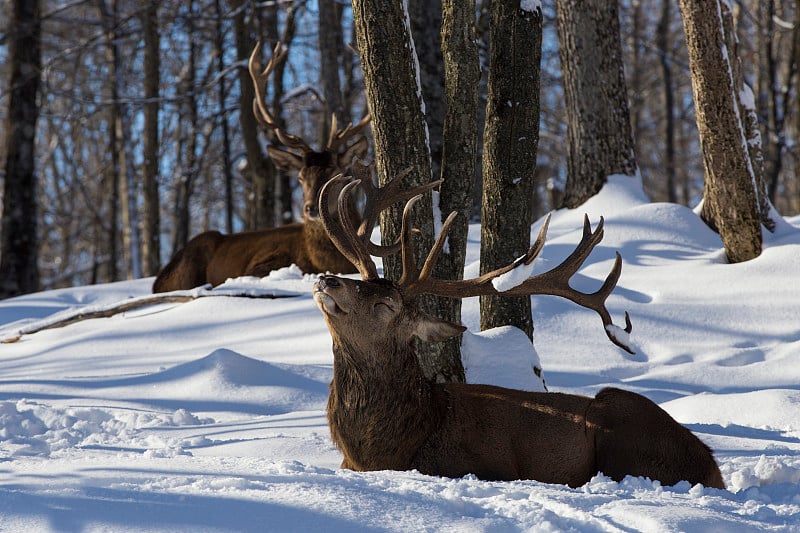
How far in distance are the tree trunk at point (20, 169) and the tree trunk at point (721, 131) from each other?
8987 millimetres

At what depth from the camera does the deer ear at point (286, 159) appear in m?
10.3

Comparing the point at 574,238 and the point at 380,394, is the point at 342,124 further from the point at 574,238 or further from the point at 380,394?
the point at 380,394

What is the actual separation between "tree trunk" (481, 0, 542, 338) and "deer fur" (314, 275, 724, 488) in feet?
5.02

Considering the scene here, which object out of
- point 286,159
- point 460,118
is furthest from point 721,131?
point 286,159

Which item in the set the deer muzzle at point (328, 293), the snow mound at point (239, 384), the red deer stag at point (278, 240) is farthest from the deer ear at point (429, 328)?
the red deer stag at point (278, 240)

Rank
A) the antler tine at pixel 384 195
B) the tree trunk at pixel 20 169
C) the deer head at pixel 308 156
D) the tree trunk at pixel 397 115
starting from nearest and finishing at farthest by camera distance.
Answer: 1. the antler tine at pixel 384 195
2. the tree trunk at pixel 397 115
3. the deer head at pixel 308 156
4. the tree trunk at pixel 20 169

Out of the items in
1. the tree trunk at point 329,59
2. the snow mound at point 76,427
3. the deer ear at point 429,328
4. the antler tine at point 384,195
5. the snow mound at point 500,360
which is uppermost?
the tree trunk at point 329,59

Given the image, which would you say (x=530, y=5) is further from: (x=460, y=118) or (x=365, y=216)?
(x=365, y=216)

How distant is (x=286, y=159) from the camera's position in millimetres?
10484

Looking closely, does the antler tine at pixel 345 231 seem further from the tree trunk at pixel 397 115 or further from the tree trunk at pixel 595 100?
the tree trunk at pixel 595 100

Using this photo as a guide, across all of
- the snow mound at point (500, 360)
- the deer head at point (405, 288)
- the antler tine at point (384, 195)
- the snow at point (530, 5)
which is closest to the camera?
the deer head at point (405, 288)

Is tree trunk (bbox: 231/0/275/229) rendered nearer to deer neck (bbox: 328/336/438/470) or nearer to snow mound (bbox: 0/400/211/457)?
snow mound (bbox: 0/400/211/457)

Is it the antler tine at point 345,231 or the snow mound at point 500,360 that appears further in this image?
the snow mound at point 500,360

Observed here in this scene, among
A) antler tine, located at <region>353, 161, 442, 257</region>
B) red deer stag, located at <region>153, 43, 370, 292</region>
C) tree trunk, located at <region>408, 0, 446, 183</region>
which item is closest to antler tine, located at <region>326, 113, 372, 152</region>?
red deer stag, located at <region>153, 43, 370, 292</region>
